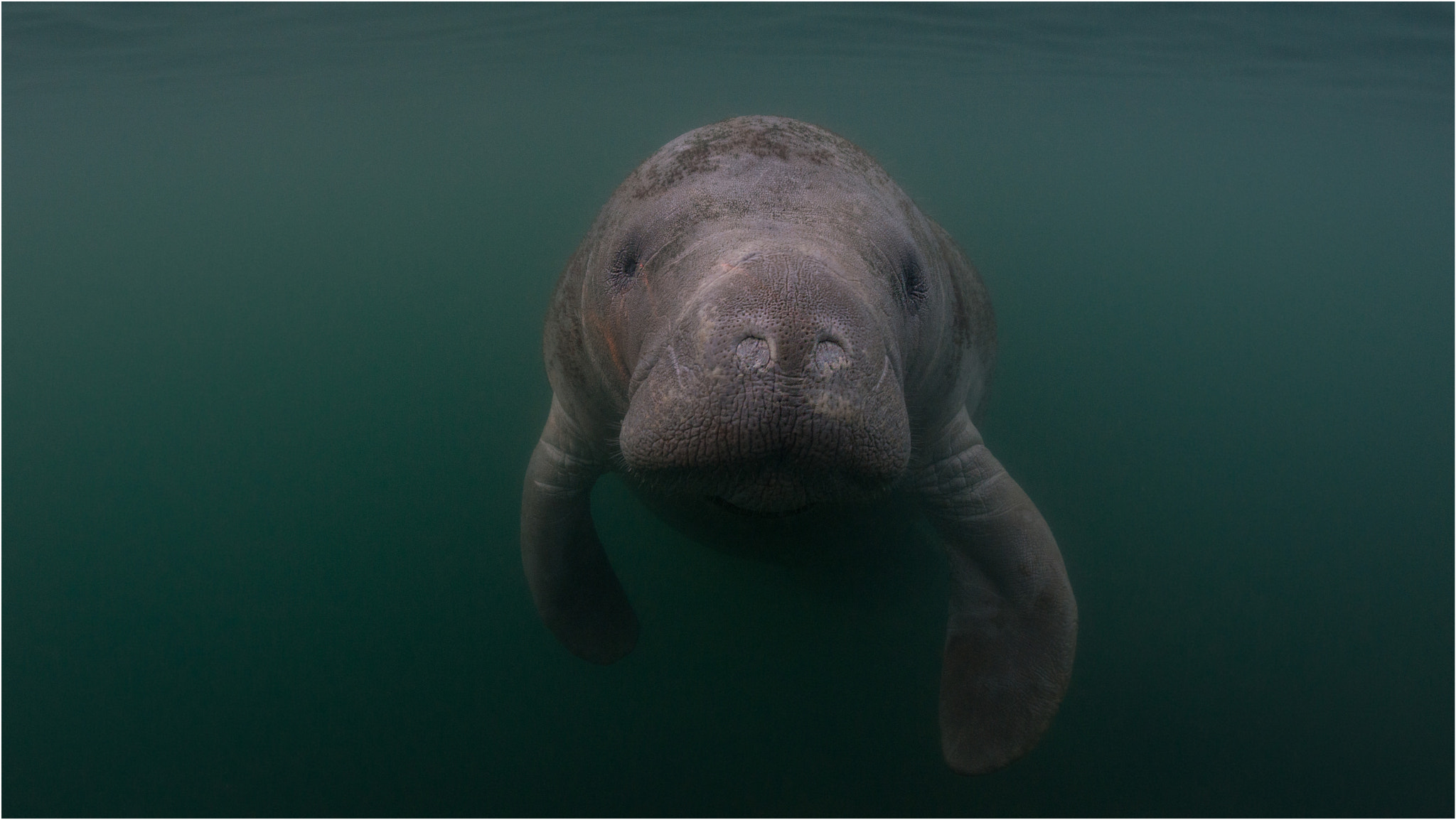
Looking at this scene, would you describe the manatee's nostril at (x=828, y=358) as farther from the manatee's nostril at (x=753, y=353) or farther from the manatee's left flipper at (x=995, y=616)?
the manatee's left flipper at (x=995, y=616)

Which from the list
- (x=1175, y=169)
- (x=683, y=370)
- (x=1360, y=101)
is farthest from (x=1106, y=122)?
(x=683, y=370)

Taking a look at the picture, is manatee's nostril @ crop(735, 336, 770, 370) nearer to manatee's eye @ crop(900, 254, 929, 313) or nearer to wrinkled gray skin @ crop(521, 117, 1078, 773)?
wrinkled gray skin @ crop(521, 117, 1078, 773)

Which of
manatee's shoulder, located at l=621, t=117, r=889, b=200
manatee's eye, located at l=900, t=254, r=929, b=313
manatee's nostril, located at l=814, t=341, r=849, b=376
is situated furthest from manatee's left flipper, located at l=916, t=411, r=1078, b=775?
manatee's nostril, located at l=814, t=341, r=849, b=376

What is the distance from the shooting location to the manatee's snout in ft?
5.11

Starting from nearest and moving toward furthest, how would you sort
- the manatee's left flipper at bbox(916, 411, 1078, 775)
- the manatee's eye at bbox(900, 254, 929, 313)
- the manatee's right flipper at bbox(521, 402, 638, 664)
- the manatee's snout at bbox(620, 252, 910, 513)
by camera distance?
1. the manatee's snout at bbox(620, 252, 910, 513)
2. the manatee's eye at bbox(900, 254, 929, 313)
3. the manatee's left flipper at bbox(916, 411, 1078, 775)
4. the manatee's right flipper at bbox(521, 402, 638, 664)

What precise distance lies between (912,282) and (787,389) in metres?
0.99

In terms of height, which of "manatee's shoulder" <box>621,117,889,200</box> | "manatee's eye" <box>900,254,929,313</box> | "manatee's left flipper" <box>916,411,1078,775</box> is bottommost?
"manatee's left flipper" <box>916,411,1078,775</box>

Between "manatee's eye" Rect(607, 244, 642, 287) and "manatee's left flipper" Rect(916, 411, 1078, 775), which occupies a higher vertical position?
"manatee's eye" Rect(607, 244, 642, 287)

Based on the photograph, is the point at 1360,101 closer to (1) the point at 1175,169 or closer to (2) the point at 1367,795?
(1) the point at 1175,169

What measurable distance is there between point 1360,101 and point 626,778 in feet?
66.2

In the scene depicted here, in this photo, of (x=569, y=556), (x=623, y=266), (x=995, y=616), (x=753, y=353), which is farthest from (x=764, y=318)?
(x=569, y=556)

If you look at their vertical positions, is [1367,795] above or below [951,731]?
below

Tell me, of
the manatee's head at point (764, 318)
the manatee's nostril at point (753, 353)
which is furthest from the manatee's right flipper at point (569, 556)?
the manatee's nostril at point (753, 353)

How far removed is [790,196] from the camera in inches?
89.1
